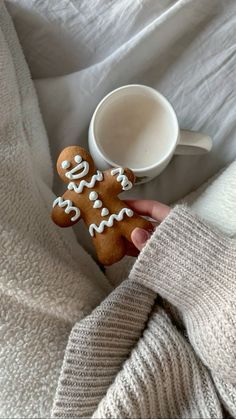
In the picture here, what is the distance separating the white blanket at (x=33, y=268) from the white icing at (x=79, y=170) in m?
0.07

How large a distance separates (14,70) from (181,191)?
0.92ft

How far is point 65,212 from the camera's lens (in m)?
0.55

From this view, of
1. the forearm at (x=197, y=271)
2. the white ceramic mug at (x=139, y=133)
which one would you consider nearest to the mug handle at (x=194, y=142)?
the white ceramic mug at (x=139, y=133)

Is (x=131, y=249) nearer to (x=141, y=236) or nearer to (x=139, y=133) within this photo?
(x=141, y=236)

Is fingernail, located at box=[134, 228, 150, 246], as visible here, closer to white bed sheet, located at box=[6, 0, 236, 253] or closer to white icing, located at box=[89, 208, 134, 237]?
white icing, located at box=[89, 208, 134, 237]

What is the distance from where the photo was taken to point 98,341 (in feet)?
1.79

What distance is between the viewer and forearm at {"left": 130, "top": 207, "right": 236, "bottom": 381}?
21.4 inches

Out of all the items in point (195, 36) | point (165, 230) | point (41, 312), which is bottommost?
point (41, 312)

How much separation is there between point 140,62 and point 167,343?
391mm

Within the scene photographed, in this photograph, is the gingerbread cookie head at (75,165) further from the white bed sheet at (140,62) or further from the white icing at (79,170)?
the white bed sheet at (140,62)

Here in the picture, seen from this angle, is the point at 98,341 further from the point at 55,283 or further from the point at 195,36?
the point at 195,36

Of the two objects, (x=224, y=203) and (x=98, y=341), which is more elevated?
(x=224, y=203)

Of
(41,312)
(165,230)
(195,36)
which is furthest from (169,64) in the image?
(41,312)

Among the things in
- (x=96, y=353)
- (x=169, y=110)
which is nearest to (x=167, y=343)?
(x=96, y=353)
